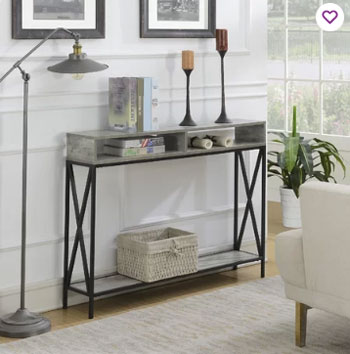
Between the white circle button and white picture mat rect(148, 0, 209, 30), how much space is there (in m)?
1.79

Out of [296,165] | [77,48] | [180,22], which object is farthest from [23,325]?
[296,165]

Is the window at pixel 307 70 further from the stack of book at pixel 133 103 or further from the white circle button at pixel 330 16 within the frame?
the stack of book at pixel 133 103

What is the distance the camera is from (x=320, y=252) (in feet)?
11.7

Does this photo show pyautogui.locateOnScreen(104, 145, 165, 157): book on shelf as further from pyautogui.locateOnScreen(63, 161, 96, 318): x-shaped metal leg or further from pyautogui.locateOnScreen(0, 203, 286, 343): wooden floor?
pyautogui.locateOnScreen(0, 203, 286, 343): wooden floor

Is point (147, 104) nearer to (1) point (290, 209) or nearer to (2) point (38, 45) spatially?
(2) point (38, 45)

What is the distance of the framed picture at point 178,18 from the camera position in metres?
4.58

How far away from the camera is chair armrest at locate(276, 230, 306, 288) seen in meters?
3.66

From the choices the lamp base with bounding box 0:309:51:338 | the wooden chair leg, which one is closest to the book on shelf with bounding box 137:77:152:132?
the lamp base with bounding box 0:309:51:338

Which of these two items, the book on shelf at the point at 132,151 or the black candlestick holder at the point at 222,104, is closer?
the book on shelf at the point at 132,151

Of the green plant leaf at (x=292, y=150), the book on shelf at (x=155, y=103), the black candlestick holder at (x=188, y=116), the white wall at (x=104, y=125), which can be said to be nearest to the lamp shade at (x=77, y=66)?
the white wall at (x=104, y=125)

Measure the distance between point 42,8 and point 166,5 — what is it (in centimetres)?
80

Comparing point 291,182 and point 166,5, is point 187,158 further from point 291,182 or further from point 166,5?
point 291,182

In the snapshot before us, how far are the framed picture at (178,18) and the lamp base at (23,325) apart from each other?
1567 mm

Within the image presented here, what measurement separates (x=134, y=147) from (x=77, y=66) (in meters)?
0.54
